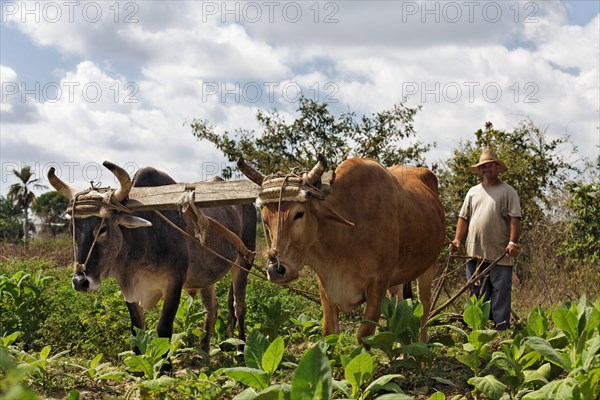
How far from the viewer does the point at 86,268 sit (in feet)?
19.7

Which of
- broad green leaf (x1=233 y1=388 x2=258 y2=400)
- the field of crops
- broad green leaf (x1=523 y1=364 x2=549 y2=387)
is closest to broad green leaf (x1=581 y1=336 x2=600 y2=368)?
the field of crops

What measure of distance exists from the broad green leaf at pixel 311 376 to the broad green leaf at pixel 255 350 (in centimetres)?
135

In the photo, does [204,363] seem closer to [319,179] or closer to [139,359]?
[139,359]

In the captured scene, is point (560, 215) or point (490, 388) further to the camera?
point (560, 215)

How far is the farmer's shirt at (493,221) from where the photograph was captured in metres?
7.48

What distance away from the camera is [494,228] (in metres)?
7.50

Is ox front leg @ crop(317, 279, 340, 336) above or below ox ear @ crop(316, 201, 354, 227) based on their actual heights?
below

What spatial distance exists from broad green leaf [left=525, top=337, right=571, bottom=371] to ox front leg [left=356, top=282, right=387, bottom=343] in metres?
1.33

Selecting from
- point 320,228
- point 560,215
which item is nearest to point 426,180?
point 320,228

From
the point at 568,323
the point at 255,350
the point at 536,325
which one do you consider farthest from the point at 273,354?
the point at 536,325

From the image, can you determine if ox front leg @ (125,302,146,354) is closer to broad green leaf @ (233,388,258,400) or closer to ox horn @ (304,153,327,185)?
ox horn @ (304,153,327,185)

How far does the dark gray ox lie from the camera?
611cm

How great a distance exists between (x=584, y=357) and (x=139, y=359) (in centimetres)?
286

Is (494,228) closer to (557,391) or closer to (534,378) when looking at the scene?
(534,378)
